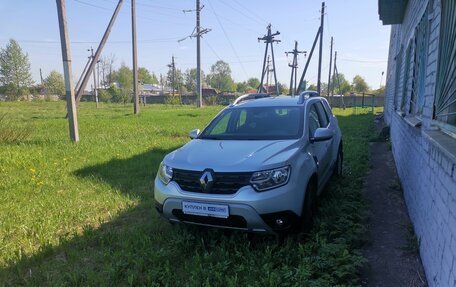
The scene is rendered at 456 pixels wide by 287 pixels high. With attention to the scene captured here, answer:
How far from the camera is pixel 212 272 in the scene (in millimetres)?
3197

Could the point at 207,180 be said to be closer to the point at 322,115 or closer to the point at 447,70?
the point at 447,70

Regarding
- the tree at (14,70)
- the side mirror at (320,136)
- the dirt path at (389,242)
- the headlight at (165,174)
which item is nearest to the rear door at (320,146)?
the side mirror at (320,136)

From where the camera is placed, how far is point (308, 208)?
376cm

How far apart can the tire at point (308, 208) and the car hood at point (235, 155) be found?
1.53 feet

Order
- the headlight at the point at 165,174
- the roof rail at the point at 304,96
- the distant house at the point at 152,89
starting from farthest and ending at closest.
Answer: the distant house at the point at 152,89, the roof rail at the point at 304,96, the headlight at the point at 165,174

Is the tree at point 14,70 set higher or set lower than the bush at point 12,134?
higher

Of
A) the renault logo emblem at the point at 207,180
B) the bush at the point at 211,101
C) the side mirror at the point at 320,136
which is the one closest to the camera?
the renault logo emblem at the point at 207,180

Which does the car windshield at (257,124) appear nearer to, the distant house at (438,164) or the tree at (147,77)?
the distant house at (438,164)

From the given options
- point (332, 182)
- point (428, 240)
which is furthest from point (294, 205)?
point (332, 182)

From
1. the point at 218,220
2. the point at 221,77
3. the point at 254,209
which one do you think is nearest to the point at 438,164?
the point at 254,209

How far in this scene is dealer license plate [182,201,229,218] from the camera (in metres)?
3.38

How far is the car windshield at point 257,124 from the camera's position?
172 inches

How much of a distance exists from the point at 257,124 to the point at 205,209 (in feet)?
5.42

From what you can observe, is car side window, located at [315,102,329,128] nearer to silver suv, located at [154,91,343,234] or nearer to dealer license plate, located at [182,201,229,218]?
silver suv, located at [154,91,343,234]
